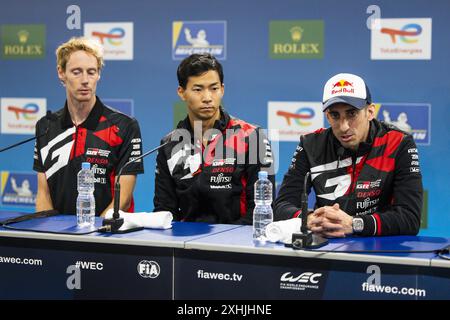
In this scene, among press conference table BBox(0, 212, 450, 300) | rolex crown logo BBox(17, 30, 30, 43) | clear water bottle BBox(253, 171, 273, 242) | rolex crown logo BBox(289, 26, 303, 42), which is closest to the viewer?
press conference table BBox(0, 212, 450, 300)

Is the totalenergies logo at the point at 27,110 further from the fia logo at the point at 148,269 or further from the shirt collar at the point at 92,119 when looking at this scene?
the fia logo at the point at 148,269

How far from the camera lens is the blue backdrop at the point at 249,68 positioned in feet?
16.0

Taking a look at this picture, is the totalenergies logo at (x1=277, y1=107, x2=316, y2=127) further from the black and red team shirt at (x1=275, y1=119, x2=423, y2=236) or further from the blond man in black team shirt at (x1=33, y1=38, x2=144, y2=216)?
the black and red team shirt at (x1=275, y1=119, x2=423, y2=236)

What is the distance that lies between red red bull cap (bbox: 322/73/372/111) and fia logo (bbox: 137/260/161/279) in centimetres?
102

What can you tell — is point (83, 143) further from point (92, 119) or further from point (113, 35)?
point (113, 35)

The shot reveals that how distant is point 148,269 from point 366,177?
1063 millimetres

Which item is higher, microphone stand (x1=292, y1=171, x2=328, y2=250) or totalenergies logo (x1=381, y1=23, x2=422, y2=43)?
totalenergies logo (x1=381, y1=23, x2=422, y2=43)

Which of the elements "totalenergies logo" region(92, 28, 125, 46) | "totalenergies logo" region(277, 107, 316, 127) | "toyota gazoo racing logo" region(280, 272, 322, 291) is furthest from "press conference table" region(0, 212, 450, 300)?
"totalenergies logo" region(92, 28, 125, 46)

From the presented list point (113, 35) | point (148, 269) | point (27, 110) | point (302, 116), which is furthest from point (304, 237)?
point (27, 110)

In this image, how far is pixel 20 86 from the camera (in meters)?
5.87

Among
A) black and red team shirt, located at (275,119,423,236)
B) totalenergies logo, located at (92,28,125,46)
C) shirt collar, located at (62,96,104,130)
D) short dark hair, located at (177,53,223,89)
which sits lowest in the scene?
black and red team shirt, located at (275,119,423,236)

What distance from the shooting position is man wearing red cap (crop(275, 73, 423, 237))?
10.5 feet

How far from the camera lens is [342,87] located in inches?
128

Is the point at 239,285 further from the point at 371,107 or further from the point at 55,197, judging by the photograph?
the point at 55,197
